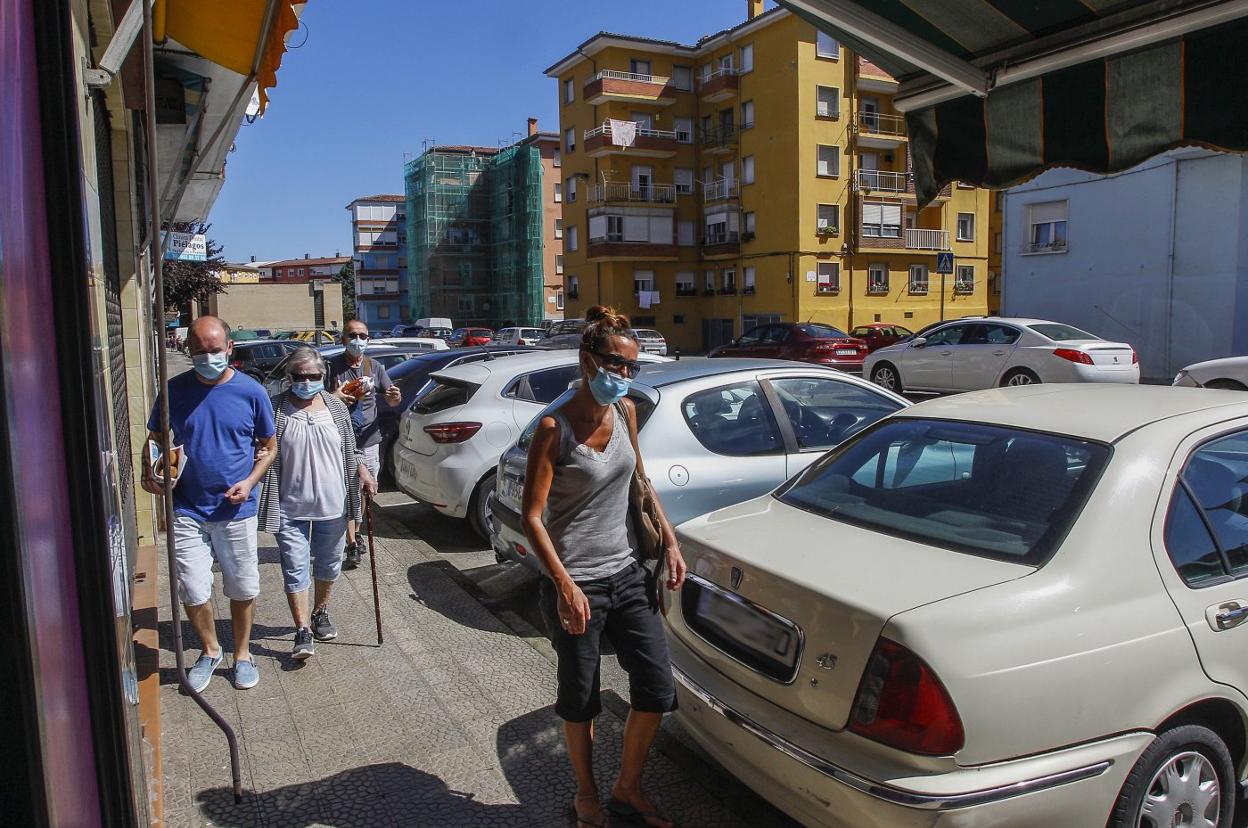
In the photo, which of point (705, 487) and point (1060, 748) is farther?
point (705, 487)

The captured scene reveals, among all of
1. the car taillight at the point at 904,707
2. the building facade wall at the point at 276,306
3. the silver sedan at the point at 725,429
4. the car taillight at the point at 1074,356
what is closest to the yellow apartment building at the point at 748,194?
the building facade wall at the point at 276,306

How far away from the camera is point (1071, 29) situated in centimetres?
403

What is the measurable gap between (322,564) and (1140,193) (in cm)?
2581

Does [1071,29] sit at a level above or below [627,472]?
above

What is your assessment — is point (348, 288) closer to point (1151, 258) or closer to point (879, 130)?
point (879, 130)

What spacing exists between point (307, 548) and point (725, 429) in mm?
2557

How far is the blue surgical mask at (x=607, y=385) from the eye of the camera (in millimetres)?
3070

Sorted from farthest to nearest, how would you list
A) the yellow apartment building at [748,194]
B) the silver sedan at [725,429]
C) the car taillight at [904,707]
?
the yellow apartment building at [748,194] → the silver sedan at [725,429] → the car taillight at [904,707]

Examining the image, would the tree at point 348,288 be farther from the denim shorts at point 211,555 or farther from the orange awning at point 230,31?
the denim shorts at point 211,555

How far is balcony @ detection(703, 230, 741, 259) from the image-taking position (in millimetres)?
45781

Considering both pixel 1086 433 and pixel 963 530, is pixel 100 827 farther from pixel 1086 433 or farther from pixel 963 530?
pixel 1086 433

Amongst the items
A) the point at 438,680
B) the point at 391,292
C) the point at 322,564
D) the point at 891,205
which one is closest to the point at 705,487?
the point at 438,680

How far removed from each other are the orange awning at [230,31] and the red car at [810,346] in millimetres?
19404

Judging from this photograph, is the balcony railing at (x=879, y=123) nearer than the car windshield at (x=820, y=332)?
No
